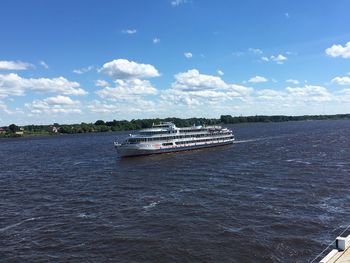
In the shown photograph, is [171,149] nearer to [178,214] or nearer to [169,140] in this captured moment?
[169,140]

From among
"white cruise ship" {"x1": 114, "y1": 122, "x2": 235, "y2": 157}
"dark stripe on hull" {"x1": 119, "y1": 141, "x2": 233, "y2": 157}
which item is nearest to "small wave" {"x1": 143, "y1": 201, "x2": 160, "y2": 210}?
"white cruise ship" {"x1": 114, "y1": 122, "x2": 235, "y2": 157}

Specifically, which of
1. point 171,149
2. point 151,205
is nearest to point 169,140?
point 171,149

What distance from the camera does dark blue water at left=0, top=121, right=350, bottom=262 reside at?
39.1 metres

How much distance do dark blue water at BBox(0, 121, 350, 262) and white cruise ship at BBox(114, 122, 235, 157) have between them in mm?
31927

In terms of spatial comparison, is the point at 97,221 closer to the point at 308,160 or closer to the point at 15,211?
the point at 15,211

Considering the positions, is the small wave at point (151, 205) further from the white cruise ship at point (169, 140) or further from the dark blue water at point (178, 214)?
the white cruise ship at point (169, 140)

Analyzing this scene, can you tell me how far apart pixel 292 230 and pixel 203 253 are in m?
11.4

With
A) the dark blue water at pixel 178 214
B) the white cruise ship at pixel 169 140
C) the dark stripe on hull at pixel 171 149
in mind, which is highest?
the white cruise ship at pixel 169 140

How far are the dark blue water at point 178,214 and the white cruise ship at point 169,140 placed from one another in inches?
1257

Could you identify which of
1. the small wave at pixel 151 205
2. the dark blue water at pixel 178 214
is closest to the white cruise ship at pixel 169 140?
the dark blue water at pixel 178 214

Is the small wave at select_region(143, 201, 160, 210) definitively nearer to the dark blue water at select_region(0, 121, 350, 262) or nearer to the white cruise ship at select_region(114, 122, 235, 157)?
the dark blue water at select_region(0, 121, 350, 262)

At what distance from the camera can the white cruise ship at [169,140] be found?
405 ft

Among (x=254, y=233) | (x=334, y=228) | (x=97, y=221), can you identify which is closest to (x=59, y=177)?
(x=97, y=221)

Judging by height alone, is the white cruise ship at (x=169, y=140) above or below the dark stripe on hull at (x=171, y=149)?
above
